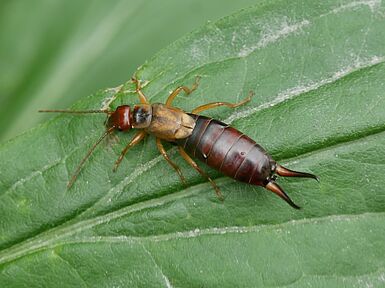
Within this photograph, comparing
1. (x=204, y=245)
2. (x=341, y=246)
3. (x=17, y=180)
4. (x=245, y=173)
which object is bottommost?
(x=341, y=246)

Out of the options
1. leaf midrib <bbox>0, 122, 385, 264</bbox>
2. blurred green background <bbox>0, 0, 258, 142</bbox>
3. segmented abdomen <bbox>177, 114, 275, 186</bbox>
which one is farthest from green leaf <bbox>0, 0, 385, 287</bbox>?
blurred green background <bbox>0, 0, 258, 142</bbox>

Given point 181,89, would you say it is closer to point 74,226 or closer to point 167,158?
point 167,158

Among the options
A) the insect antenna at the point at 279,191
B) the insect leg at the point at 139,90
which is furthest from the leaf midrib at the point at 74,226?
the insect leg at the point at 139,90

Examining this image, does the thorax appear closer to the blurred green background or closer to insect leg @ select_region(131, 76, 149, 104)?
insect leg @ select_region(131, 76, 149, 104)

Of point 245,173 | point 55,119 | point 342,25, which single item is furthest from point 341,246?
Answer: point 55,119

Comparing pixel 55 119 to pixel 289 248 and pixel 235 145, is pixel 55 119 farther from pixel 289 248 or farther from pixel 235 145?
pixel 289 248

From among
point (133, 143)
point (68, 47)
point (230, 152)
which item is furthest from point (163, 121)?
point (68, 47)
